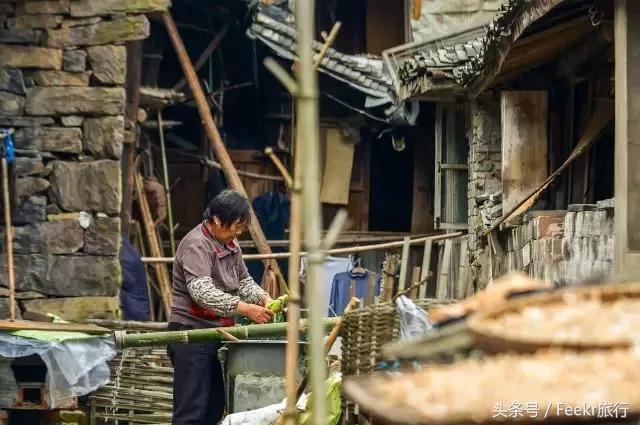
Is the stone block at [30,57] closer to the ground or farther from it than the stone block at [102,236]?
farther from it

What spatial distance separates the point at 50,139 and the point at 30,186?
39cm

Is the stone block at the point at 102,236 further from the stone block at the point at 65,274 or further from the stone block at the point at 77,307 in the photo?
the stone block at the point at 77,307

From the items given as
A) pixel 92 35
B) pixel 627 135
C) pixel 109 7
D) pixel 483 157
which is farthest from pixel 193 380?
pixel 483 157

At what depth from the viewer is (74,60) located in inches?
384

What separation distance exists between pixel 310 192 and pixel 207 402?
4.42m

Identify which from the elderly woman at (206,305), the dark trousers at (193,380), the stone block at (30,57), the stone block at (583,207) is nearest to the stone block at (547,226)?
the stone block at (583,207)

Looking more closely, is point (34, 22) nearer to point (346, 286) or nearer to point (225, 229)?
point (225, 229)

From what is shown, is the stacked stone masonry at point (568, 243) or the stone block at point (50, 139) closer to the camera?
the stacked stone masonry at point (568, 243)

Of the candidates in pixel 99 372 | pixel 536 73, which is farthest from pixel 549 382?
pixel 536 73

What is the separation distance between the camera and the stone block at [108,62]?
384 inches

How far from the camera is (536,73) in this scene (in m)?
10.5

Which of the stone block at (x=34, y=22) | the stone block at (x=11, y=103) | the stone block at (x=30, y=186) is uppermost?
the stone block at (x=34, y=22)

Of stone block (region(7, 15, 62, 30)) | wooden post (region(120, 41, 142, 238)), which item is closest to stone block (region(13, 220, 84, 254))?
stone block (region(7, 15, 62, 30))

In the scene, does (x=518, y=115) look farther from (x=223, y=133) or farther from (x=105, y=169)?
(x=223, y=133)
